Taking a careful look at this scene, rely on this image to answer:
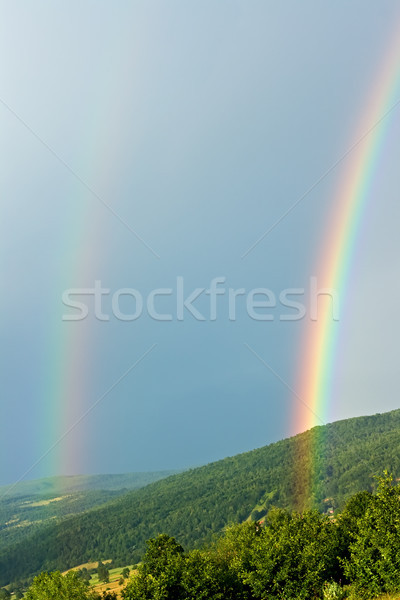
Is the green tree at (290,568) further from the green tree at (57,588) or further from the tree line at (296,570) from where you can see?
the green tree at (57,588)

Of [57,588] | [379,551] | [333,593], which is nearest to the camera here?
[333,593]

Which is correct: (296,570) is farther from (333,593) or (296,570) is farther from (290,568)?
(333,593)

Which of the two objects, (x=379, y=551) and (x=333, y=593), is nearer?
(x=333, y=593)

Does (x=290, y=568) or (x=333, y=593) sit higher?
(x=290, y=568)

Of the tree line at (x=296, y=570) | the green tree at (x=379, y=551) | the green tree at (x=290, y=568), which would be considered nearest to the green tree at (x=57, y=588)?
the tree line at (x=296, y=570)

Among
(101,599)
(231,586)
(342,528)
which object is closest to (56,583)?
(101,599)

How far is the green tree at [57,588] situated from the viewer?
198 ft

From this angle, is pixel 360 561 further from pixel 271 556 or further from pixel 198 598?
pixel 198 598

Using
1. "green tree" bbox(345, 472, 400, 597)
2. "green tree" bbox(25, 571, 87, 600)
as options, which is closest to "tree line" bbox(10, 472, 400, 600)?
"green tree" bbox(345, 472, 400, 597)

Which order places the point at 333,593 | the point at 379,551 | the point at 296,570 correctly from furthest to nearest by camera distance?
the point at 296,570 → the point at 379,551 → the point at 333,593

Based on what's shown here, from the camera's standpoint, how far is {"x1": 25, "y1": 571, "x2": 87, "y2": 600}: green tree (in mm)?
60438

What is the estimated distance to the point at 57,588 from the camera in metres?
62.4

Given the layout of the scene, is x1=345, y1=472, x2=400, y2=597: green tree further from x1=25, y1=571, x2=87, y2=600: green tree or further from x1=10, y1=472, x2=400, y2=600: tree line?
x1=25, y1=571, x2=87, y2=600: green tree

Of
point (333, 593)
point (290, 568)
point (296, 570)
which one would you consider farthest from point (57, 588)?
point (333, 593)
